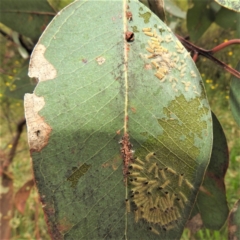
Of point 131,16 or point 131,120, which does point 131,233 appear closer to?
point 131,120

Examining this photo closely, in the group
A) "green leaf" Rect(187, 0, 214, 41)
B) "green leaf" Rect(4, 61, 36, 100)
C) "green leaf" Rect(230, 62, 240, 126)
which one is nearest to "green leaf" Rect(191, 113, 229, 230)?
A: "green leaf" Rect(230, 62, 240, 126)

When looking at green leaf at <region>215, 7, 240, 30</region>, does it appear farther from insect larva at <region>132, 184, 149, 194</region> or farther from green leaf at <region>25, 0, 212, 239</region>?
insect larva at <region>132, 184, 149, 194</region>

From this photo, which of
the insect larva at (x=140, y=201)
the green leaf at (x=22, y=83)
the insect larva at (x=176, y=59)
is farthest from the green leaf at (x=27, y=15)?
the insect larva at (x=140, y=201)

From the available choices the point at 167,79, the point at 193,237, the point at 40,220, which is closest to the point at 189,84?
the point at 167,79

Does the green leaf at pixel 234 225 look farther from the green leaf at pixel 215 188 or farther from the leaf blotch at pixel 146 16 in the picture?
the leaf blotch at pixel 146 16

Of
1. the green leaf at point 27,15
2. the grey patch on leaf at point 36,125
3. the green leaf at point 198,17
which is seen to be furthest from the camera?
the green leaf at point 198,17

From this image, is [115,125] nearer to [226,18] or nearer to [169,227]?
[169,227]
